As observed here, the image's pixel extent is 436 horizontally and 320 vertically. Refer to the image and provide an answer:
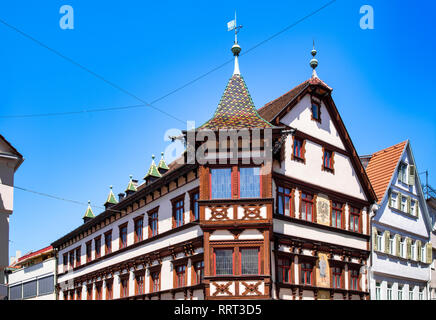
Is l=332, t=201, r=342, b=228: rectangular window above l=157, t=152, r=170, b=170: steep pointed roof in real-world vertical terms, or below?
below

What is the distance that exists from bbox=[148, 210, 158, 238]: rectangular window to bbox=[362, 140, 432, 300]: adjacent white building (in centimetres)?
1137

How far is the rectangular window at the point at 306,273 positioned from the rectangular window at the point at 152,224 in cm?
820

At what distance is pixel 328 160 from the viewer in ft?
98.3

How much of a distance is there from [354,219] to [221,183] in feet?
30.8

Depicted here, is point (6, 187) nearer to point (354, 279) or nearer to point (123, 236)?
point (123, 236)

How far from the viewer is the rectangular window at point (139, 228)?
1296 inches

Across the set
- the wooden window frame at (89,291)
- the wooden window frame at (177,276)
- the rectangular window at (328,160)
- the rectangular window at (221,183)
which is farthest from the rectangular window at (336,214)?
the wooden window frame at (89,291)

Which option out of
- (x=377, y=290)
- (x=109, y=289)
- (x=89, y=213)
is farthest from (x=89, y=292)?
(x=377, y=290)

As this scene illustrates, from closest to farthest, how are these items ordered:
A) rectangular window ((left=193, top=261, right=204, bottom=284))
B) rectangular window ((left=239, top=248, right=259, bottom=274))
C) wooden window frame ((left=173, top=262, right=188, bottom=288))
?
rectangular window ((left=239, top=248, right=259, bottom=274)) < rectangular window ((left=193, top=261, right=204, bottom=284)) < wooden window frame ((left=173, top=262, right=188, bottom=288))

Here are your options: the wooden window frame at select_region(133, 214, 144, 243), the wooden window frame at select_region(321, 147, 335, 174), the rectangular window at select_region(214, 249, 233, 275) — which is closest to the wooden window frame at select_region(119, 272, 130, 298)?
the wooden window frame at select_region(133, 214, 144, 243)

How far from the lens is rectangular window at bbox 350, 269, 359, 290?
2973 cm

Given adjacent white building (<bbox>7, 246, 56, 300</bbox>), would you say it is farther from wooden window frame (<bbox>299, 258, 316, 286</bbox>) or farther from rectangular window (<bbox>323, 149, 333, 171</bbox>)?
rectangular window (<bbox>323, 149, 333, 171</bbox>)
